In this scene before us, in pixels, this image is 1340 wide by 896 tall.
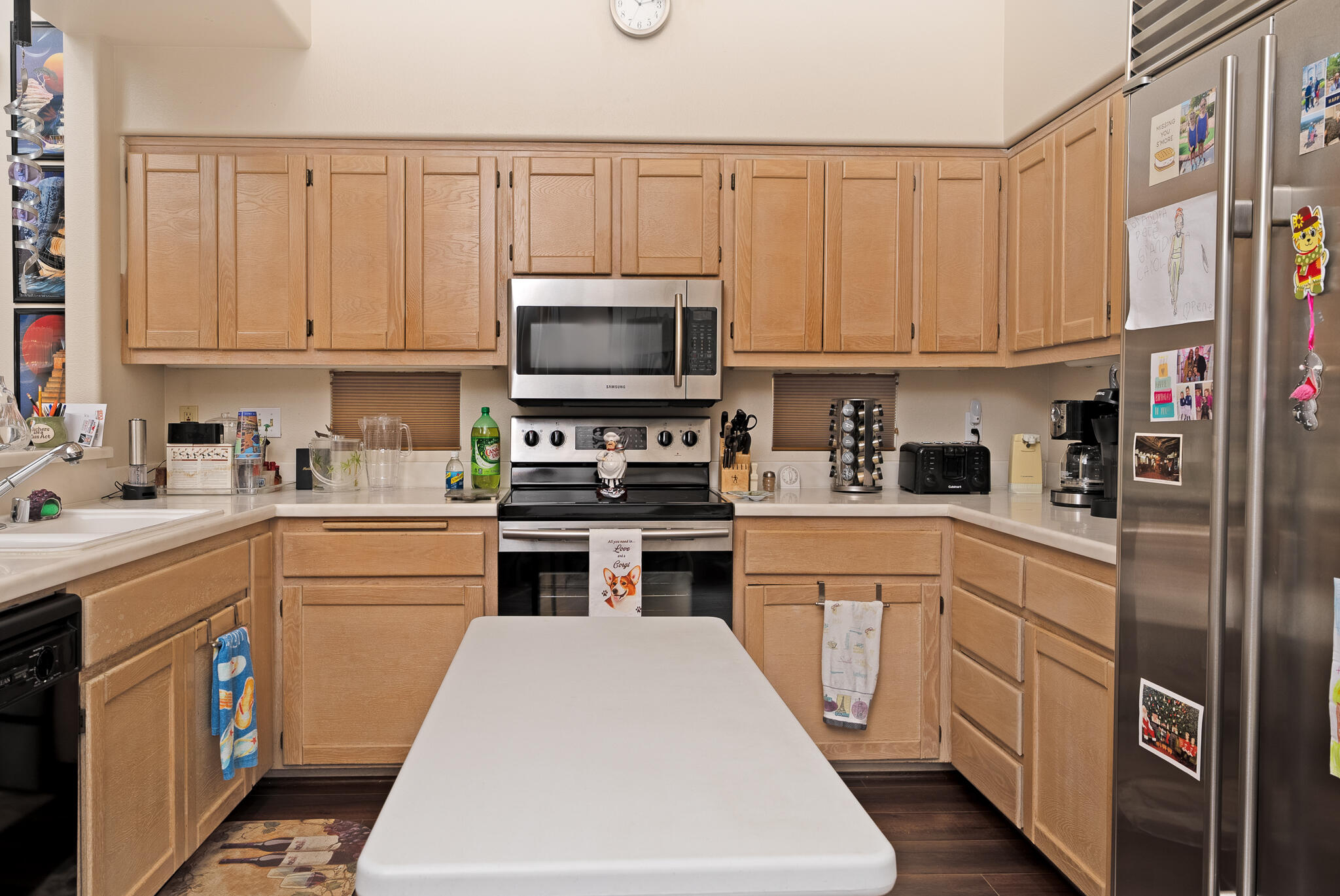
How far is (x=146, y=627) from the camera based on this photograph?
6.17ft

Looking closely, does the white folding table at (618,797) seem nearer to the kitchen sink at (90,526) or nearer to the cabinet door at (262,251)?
the kitchen sink at (90,526)

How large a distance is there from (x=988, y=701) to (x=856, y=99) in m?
2.16

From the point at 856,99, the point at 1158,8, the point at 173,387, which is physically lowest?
A: the point at 173,387

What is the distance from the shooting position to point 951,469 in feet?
10.2

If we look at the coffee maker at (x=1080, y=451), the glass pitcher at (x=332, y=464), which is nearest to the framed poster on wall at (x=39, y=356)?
the glass pitcher at (x=332, y=464)

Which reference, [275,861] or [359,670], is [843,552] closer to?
[359,670]

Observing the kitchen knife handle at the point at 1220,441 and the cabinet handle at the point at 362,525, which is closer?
the kitchen knife handle at the point at 1220,441

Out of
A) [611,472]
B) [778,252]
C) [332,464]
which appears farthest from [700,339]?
[332,464]

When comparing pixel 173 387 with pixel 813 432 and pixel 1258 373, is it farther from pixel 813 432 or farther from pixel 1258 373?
pixel 1258 373

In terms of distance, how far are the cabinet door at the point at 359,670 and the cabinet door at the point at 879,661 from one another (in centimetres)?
102

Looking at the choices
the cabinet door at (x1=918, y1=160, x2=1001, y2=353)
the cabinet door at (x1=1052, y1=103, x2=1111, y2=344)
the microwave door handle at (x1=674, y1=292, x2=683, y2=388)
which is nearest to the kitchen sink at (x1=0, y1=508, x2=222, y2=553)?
the microwave door handle at (x1=674, y1=292, x2=683, y2=388)

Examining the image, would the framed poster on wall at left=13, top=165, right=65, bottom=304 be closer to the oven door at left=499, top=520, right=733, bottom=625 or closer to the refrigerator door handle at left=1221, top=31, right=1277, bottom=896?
the oven door at left=499, top=520, right=733, bottom=625

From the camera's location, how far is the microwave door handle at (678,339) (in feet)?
9.68

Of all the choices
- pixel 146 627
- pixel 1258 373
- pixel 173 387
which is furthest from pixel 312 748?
pixel 1258 373
